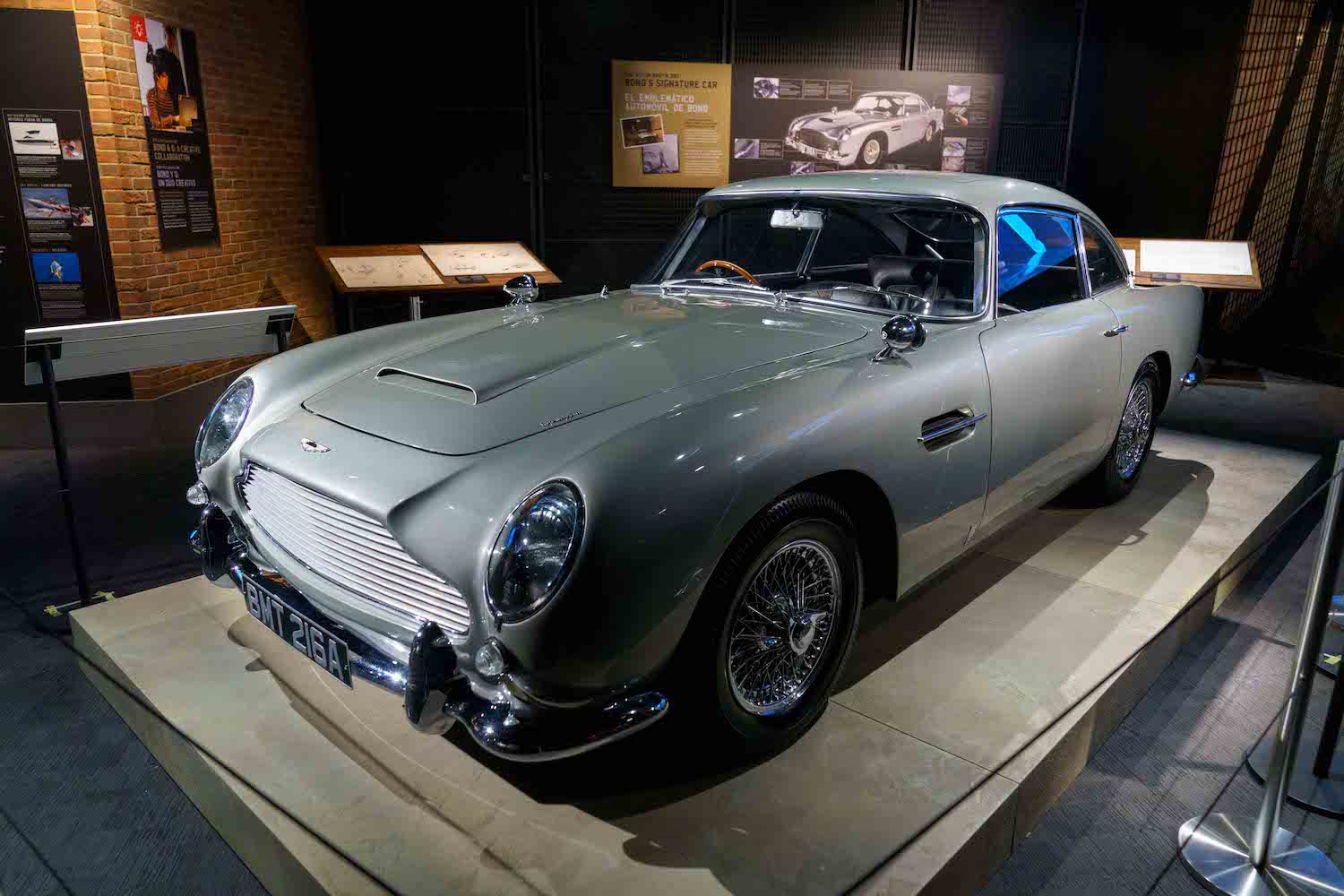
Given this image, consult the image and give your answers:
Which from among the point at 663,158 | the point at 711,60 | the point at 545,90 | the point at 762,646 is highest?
the point at 711,60

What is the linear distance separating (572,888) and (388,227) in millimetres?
6661

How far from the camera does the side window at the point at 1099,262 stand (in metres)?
3.66

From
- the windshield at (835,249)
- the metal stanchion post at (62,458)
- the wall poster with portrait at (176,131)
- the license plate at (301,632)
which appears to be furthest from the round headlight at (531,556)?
the wall poster with portrait at (176,131)

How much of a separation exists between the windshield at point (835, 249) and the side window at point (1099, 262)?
0.60 meters

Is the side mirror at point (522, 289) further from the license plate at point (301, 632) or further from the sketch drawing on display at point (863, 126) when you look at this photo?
the sketch drawing on display at point (863, 126)

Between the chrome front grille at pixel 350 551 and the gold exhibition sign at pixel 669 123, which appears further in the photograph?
the gold exhibition sign at pixel 669 123

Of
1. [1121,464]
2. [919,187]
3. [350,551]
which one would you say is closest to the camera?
[350,551]

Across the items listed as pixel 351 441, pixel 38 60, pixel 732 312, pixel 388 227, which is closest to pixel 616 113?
pixel 388 227

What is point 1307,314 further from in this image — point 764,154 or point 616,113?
point 616,113

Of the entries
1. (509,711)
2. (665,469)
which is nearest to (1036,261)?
(665,469)

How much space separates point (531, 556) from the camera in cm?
174

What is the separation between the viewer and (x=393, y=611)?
1.93 m

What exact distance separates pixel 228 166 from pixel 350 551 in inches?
211

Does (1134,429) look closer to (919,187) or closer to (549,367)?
(919,187)
